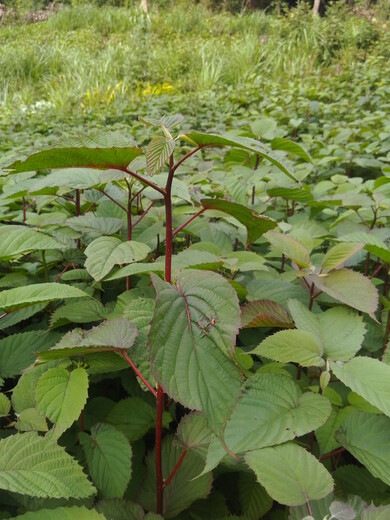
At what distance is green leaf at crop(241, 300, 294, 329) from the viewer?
0.96 m

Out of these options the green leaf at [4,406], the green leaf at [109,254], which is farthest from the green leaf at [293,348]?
the green leaf at [4,406]

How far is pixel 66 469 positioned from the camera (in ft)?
2.28

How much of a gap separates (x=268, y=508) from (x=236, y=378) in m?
0.36

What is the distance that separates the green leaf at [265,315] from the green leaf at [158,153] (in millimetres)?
404

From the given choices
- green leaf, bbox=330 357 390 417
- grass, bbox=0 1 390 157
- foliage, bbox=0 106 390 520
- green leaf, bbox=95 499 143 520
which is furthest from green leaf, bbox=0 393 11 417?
grass, bbox=0 1 390 157

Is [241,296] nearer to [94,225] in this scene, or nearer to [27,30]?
[94,225]

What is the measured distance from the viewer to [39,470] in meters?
0.67

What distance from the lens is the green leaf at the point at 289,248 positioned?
1.09 meters

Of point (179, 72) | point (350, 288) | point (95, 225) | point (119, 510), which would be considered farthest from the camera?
point (179, 72)

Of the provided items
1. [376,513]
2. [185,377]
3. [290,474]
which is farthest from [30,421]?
[376,513]

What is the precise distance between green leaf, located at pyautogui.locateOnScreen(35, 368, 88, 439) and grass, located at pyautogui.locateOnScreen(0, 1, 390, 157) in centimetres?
346

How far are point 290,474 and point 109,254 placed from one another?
0.62 meters

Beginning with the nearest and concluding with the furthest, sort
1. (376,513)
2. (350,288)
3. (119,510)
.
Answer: (376,513), (119,510), (350,288)

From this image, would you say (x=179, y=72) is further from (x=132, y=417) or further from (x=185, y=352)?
(x=185, y=352)
